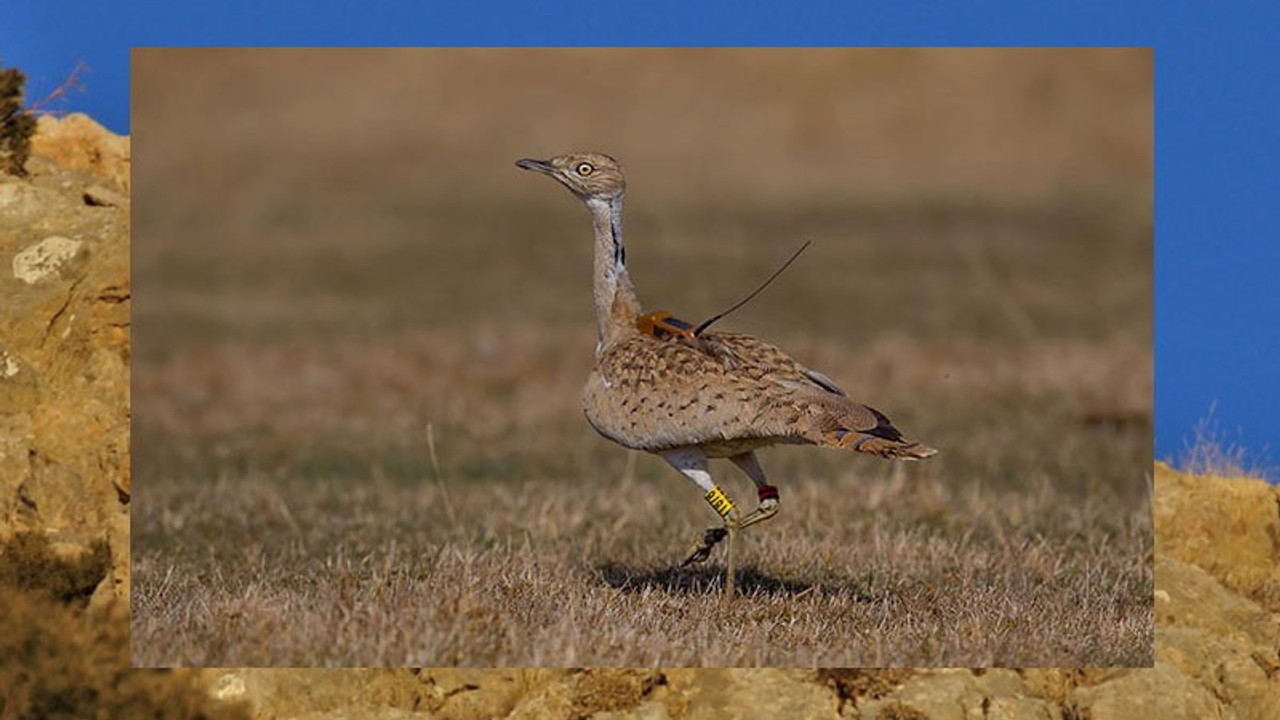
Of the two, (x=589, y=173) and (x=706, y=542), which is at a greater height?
(x=589, y=173)

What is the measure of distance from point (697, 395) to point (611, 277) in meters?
1.02

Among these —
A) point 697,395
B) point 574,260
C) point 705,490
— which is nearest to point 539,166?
point 697,395

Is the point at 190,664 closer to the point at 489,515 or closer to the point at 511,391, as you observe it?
the point at 489,515

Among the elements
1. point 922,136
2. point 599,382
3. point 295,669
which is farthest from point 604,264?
point 922,136

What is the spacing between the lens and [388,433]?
1784 cm

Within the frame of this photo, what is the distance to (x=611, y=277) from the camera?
12.0 metres

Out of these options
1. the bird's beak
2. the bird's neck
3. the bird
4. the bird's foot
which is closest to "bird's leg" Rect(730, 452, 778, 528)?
the bird

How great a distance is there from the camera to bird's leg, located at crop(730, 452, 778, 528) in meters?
11.4

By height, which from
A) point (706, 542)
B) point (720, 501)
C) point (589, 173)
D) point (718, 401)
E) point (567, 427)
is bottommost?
point (706, 542)

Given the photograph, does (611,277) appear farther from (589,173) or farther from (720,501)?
(720,501)

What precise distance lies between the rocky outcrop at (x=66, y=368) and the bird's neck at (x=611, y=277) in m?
2.98

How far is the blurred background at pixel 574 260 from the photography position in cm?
1706

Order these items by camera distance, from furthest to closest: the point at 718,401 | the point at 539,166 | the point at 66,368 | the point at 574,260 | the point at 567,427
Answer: the point at 574,260 < the point at 567,427 < the point at 66,368 < the point at 539,166 < the point at 718,401

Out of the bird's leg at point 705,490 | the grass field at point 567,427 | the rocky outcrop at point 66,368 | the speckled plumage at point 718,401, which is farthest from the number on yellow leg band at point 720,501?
the rocky outcrop at point 66,368
